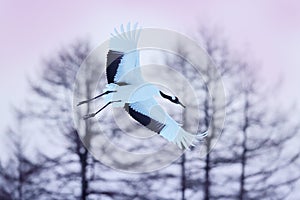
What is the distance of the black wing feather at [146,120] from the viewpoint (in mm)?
3221

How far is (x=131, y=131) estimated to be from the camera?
3439 millimetres

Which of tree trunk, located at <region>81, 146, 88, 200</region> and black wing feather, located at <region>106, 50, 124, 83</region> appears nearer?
black wing feather, located at <region>106, 50, 124, 83</region>

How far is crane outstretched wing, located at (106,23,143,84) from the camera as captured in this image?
3.00m

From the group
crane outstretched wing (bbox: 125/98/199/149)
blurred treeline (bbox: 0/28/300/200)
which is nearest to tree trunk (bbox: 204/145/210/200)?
blurred treeline (bbox: 0/28/300/200)

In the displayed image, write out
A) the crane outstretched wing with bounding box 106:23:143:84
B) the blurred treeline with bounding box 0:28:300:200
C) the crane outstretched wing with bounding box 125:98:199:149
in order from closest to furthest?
the crane outstretched wing with bounding box 106:23:143:84 < the crane outstretched wing with bounding box 125:98:199:149 < the blurred treeline with bounding box 0:28:300:200

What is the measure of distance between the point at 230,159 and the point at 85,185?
85cm

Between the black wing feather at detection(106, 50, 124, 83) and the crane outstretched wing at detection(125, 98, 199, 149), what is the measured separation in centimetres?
18

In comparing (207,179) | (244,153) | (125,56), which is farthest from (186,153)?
(125,56)

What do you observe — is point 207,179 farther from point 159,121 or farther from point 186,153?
point 159,121

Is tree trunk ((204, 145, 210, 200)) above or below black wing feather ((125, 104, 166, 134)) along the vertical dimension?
below

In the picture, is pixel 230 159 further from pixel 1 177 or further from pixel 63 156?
pixel 1 177


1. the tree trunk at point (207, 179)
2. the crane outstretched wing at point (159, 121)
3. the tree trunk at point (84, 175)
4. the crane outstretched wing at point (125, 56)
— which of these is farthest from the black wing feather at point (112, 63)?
the tree trunk at point (207, 179)

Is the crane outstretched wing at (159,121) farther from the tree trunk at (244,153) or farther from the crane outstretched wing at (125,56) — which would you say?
the tree trunk at (244,153)

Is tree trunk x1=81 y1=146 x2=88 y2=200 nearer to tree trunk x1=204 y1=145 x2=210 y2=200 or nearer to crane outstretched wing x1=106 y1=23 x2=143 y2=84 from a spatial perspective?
crane outstretched wing x1=106 y1=23 x2=143 y2=84
